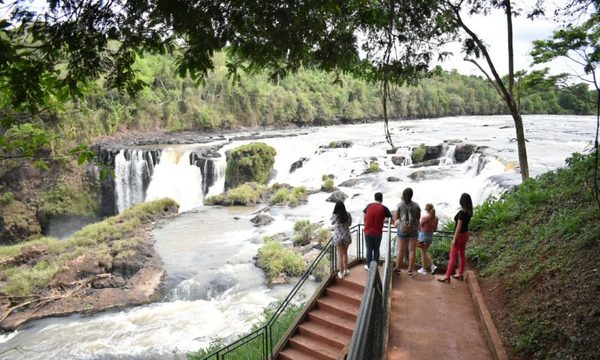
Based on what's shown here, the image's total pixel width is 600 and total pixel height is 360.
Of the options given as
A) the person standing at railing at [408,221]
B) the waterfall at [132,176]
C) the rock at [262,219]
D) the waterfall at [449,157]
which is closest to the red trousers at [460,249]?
the person standing at railing at [408,221]

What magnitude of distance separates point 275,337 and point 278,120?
46.4 m

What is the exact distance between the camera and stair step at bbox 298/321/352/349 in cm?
794

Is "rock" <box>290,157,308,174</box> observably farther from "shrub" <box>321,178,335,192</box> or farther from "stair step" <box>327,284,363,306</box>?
"stair step" <box>327,284,363,306</box>

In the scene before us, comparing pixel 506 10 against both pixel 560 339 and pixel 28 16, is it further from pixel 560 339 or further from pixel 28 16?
pixel 28 16

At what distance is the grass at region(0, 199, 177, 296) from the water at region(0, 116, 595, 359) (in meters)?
1.48

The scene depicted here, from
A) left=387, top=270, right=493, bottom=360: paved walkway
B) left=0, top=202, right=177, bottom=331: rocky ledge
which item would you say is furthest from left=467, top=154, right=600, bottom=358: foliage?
left=0, top=202, right=177, bottom=331: rocky ledge

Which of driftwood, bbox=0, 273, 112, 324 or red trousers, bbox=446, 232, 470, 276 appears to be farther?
driftwood, bbox=0, 273, 112, 324

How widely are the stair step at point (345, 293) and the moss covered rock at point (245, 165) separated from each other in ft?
69.2

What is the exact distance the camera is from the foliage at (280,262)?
16.1 m

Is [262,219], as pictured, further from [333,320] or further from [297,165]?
[333,320]

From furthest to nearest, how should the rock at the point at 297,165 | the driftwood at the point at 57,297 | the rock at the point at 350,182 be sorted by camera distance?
the rock at the point at 297,165
the rock at the point at 350,182
the driftwood at the point at 57,297

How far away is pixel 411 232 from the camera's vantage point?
812 centimetres

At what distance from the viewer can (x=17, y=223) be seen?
2666 cm

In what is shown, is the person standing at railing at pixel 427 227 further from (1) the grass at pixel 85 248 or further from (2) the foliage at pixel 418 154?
(2) the foliage at pixel 418 154
